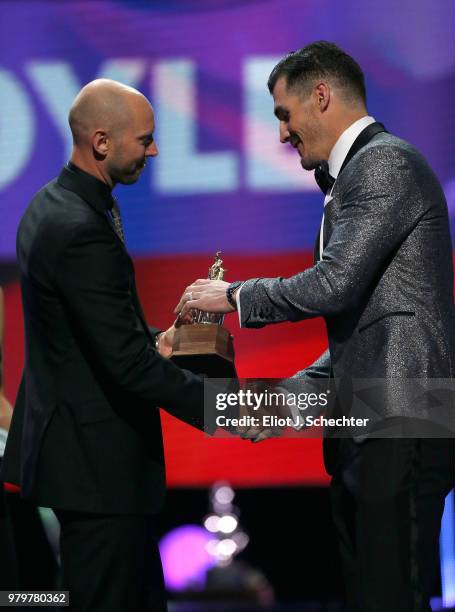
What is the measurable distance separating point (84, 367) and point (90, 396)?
0.08m

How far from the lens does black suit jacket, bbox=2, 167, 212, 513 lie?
2.43 metres

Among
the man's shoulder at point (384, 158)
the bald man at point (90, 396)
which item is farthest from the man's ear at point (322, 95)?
the bald man at point (90, 396)

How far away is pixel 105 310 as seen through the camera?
242 centimetres

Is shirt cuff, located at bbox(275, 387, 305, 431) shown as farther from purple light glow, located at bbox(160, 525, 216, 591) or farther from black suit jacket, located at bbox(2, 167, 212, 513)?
purple light glow, located at bbox(160, 525, 216, 591)

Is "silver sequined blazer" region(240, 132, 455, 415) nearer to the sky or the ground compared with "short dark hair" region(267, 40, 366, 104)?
nearer to the ground

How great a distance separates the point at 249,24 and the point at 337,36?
16.6 inches

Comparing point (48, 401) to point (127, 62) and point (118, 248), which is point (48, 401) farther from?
point (127, 62)

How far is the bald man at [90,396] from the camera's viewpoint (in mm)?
2434

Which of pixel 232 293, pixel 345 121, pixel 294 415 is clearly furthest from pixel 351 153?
pixel 294 415

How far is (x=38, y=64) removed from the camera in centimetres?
472

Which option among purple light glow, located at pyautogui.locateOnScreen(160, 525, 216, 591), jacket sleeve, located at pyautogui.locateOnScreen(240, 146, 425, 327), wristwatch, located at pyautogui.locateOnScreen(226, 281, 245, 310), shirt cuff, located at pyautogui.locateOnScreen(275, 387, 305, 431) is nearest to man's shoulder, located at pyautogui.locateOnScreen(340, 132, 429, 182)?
jacket sleeve, located at pyautogui.locateOnScreen(240, 146, 425, 327)

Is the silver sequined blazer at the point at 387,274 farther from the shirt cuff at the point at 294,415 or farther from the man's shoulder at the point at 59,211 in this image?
the man's shoulder at the point at 59,211

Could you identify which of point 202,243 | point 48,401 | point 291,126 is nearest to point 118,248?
point 48,401

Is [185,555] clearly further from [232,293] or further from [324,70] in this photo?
[324,70]
